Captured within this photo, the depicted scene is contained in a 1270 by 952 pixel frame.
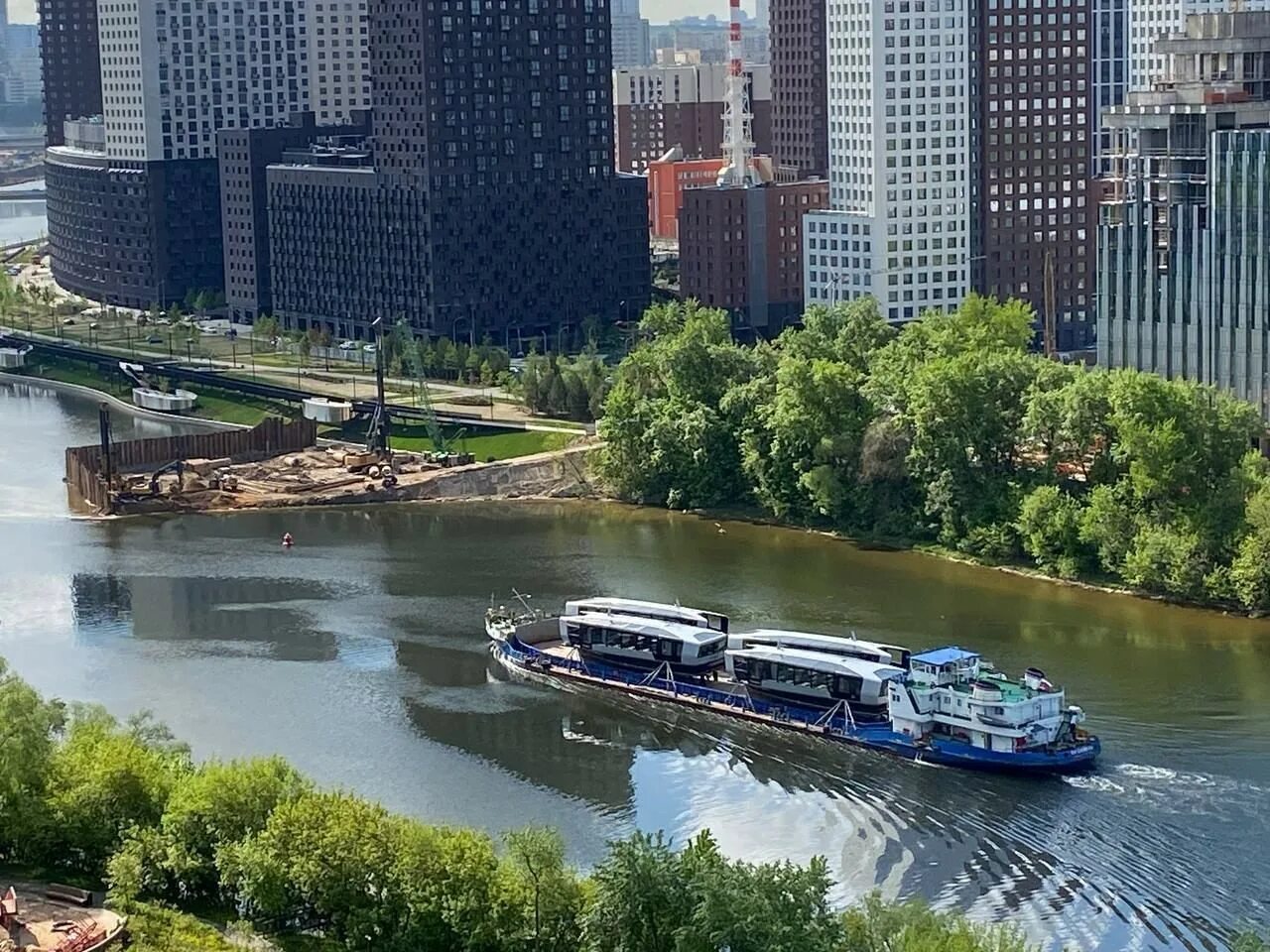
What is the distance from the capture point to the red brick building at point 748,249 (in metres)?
101

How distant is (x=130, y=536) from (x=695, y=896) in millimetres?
39582

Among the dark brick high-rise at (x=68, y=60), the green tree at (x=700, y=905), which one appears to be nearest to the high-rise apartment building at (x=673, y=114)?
the dark brick high-rise at (x=68, y=60)

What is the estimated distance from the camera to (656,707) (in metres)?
52.5

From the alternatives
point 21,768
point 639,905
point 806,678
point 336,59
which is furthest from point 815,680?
point 336,59

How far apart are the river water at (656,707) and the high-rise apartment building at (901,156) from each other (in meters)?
25.3

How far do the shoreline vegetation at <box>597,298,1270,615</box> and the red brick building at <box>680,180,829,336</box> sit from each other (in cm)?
1959

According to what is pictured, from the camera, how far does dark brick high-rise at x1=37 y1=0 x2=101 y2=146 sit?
15262cm

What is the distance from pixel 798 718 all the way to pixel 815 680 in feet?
2.69

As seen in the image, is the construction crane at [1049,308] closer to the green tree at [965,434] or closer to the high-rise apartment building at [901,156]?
the high-rise apartment building at [901,156]

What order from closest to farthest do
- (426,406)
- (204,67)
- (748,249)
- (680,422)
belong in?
1. (680,422)
2. (426,406)
3. (748,249)
4. (204,67)

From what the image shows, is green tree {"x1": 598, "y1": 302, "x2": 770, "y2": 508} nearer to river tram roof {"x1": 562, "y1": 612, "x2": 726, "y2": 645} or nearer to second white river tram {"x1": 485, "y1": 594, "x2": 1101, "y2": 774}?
second white river tram {"x1": 485, "y1": 594, "x2": 1101, "y2": 774}

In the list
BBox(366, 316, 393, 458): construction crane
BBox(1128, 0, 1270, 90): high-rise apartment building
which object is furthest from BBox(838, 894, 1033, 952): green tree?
BBox(1128, 0, 1270, 90): high-rise apartment building

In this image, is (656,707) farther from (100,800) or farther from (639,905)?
(639,905)

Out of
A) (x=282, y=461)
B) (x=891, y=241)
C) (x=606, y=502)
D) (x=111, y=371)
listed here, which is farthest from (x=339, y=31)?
(x=606, y=502)
